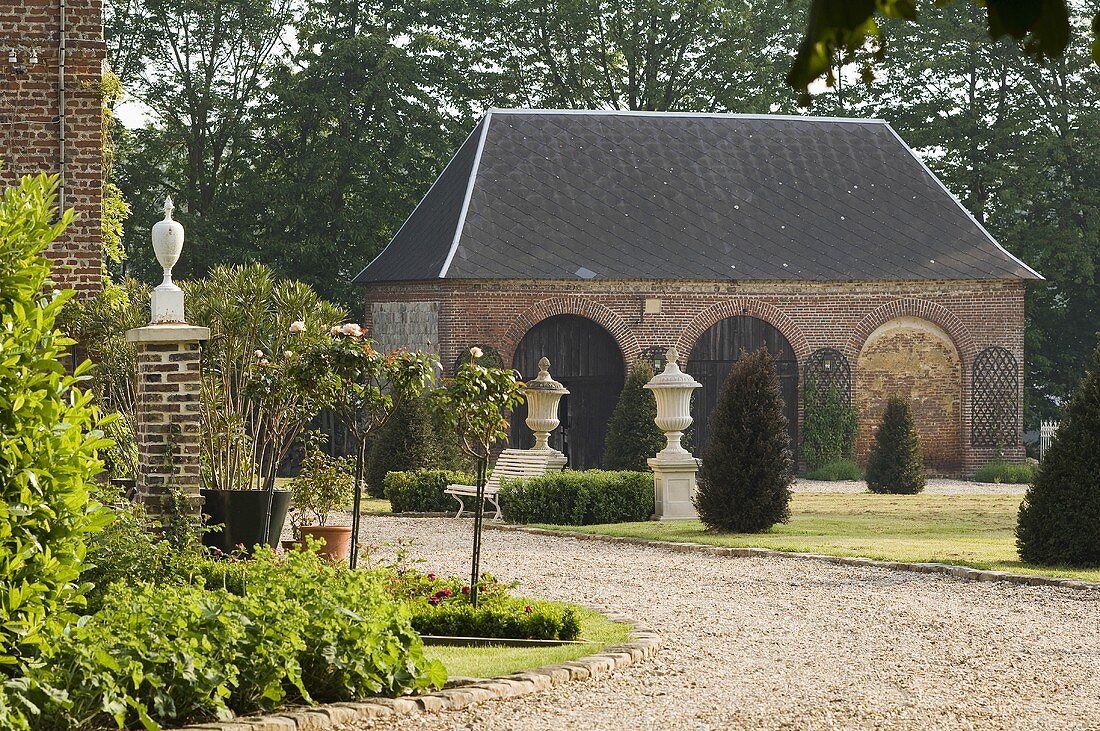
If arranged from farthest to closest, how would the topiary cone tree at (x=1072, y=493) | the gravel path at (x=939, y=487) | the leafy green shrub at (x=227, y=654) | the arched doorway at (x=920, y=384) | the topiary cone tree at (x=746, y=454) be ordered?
the arched doorway at (x=920, y=384)
the gravel path at (x=939, y=487)
the topiary cone tree at (x=746, y=454)
the topiary cone tree at (x=1072, y=493)
the leafy green shrub at (x=227, y=654)

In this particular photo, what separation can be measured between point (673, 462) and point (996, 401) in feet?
39.8

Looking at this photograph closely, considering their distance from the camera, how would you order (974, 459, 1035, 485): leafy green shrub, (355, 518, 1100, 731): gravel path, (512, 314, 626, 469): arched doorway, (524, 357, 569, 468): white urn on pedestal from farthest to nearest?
(512, 314, 626, 469): arched doorway
(974, 459, 1035, 485): leafy green shrub
(524, 357, 569, 468): white urn on pedestal
(355, 518, 1100, 731): gravel path

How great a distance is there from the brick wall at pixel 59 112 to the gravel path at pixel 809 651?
3936mm

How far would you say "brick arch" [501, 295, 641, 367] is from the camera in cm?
2497

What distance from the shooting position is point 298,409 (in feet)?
38.1

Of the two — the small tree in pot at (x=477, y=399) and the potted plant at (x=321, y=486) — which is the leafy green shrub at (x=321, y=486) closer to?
the potted plant at (x=321, y=486)

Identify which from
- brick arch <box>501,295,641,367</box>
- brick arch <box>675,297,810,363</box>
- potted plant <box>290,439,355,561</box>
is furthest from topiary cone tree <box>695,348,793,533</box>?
brick arch <box>675,297,810,363</box>

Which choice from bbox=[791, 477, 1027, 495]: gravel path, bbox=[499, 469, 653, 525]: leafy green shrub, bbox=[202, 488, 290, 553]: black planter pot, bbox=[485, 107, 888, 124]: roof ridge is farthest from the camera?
bbox=[485, 107, 888, 124]: roof ridge

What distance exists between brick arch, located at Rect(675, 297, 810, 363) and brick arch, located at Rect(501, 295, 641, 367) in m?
0.92

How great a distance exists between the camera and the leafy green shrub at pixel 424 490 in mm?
18141

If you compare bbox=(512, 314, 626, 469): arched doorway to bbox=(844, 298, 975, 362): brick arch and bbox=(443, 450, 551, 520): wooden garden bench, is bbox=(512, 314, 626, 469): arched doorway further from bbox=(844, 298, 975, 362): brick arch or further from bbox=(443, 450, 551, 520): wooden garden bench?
bbox=(443, 450, 551, 520): wooden garden bench

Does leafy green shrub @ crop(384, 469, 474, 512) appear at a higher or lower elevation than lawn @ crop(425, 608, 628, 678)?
higher

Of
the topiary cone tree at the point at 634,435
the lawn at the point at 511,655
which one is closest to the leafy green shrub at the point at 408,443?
the topiary cone tree at the point at 634,435

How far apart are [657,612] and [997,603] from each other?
7.63ft
